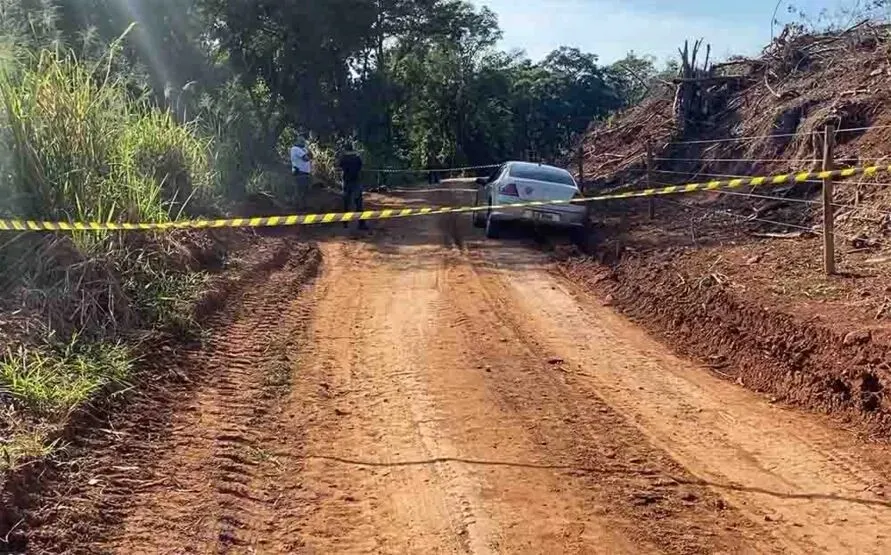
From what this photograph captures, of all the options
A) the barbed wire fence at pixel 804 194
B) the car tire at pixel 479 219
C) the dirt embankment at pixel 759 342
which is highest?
the barbed wire fence at pixel 804 194

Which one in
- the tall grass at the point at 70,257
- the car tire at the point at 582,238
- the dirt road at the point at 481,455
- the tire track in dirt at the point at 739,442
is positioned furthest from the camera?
the car tire at the point at 582,238

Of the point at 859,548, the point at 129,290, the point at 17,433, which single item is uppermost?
the point at 129,290

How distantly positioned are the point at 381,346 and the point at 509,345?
1219 millimetres

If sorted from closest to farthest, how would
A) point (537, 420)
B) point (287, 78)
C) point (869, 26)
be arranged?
point (537, 420), point (869, 26), point (287, 78)

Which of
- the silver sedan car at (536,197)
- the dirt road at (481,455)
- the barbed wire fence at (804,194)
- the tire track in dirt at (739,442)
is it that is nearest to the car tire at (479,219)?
the silver sedan car at (536,197)

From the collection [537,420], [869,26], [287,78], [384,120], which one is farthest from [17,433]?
[384,120]

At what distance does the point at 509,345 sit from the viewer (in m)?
7.93

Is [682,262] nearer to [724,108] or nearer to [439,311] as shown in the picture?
[439,311]

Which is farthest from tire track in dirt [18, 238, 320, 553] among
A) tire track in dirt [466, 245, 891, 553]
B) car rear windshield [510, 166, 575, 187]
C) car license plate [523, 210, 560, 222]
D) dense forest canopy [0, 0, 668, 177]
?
car rear windshield [510, 166, 575, 187]

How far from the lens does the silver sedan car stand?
14.4 metres

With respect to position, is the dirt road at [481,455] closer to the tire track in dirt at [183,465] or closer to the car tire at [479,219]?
the tire track in dirt at [183,465]

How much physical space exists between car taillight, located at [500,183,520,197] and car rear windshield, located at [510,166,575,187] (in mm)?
352

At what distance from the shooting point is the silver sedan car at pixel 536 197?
14.4 meters

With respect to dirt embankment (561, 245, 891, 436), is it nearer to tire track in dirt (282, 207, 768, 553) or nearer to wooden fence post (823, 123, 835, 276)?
wooden fence post (823, 123, 835, 276)
